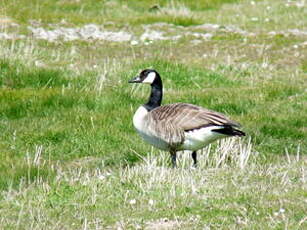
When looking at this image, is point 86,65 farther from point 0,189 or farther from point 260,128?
point 0,189

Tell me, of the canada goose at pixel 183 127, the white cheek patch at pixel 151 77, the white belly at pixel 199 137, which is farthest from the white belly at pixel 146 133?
the white cheek patch at pixel 151 77

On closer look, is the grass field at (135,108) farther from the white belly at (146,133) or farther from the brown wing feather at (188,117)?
the brown wing feather at (188,117)

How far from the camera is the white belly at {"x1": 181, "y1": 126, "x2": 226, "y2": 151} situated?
7934mm

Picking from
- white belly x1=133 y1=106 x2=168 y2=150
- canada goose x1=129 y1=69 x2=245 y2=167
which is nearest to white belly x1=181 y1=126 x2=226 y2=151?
canada goose x1=129 y1=69 x2=245 y2=167

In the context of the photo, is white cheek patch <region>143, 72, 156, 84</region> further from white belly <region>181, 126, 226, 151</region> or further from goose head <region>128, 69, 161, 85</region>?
white belly <region>181, 126, 226, 151</region>

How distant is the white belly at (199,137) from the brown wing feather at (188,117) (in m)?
0.05

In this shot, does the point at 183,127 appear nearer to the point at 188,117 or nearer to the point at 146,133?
the point at 188,117

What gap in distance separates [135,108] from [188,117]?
294 centimetres

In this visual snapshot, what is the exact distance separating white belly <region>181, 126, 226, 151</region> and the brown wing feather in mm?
53

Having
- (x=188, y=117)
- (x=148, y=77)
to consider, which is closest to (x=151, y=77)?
(x=148, y=77)

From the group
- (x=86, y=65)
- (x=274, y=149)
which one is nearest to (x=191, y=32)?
(x=86, y=65)

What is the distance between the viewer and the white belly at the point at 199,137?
7934 millimetres

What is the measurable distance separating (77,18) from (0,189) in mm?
11364

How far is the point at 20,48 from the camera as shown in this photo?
43.3ft
